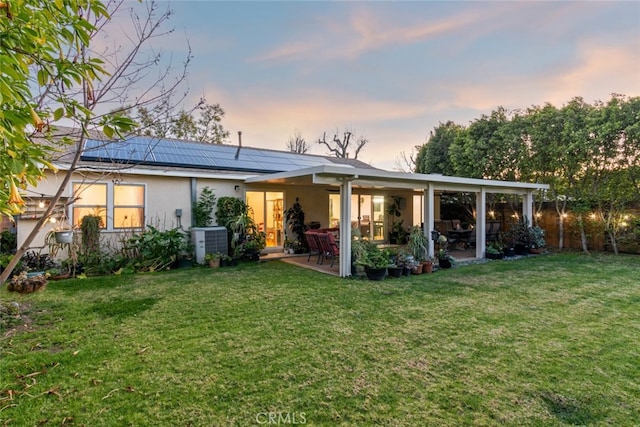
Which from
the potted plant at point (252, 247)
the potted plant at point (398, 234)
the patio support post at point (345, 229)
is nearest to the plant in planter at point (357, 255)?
the patio support post at point (345, 229)

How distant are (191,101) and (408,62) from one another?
333 inches

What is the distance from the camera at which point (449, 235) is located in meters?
12.6

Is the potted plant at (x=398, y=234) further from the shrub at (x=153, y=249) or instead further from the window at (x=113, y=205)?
the window at (x=113, y=205)

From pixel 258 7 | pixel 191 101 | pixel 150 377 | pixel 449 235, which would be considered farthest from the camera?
pixel 449 235

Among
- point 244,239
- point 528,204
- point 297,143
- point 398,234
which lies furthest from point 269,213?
point 297,143

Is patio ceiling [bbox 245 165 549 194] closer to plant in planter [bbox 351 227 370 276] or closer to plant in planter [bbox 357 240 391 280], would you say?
plant in planter [bbox 351 227 370 276]

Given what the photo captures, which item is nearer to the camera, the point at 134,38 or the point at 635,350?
the point at 134,38

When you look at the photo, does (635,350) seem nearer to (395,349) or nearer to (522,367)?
(522,367)

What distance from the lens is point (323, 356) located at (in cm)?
343

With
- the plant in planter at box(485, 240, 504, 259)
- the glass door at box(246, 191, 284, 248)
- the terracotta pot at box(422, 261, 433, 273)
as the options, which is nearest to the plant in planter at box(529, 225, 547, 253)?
the plant in planter at box(485, 240, 504, 259)

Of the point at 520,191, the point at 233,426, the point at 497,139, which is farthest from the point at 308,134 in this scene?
the point at 233,426

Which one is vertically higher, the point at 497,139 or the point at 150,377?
the point at 497,139

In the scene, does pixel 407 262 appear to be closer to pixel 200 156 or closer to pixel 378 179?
pixel 378 179
